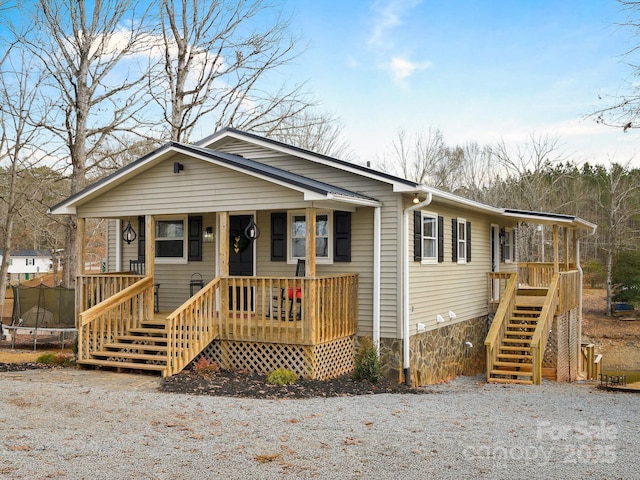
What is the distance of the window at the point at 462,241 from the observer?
15516 millimetres

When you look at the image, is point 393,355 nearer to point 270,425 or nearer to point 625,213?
point 270,425

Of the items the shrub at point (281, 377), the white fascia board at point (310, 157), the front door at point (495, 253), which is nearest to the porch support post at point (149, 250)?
the white fascia board at point (310, 157)

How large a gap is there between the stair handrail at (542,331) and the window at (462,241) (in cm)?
226

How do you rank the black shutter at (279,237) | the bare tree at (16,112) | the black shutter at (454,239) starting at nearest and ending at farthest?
the black shutter at (279,237), the black shutter at (454,239), the bare tree at (16,112)

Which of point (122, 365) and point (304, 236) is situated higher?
point (304, 236)

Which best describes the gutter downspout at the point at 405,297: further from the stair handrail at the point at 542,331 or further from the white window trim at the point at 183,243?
the white window trim at the point at 183,243

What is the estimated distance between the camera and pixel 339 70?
27.8 m

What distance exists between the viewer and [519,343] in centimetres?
1510

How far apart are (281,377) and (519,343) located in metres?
7.22

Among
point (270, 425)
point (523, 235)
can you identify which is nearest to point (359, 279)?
point (270, 425)

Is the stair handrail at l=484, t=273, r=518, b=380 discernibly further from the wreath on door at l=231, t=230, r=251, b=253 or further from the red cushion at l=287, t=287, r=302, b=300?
the wreath on door at l=231, t=230, r=251, b=253

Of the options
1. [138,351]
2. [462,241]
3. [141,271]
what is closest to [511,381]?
[462,241]

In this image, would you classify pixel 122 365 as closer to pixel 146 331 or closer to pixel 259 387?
pixel 146 331

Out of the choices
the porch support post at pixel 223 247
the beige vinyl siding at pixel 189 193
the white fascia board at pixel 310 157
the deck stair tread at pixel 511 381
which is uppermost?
the white fascia board at pixel 310 157
